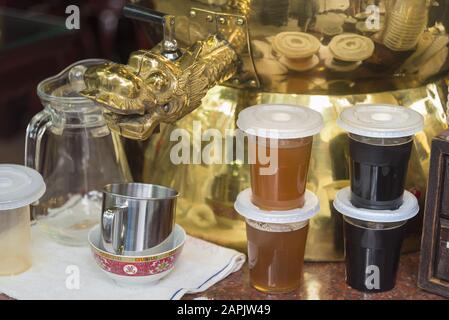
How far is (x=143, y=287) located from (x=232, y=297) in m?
0.10

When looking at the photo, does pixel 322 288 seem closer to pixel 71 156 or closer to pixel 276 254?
pixel 276 254

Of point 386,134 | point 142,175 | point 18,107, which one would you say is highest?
point 386,134

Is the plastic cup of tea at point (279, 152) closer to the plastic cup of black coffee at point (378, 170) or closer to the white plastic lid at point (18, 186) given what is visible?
the plastic cup of black coffee at point (378, 170)

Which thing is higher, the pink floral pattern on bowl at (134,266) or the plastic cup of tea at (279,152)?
the plastic cup of tea at (279,152)

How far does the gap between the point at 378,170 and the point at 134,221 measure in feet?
0.85

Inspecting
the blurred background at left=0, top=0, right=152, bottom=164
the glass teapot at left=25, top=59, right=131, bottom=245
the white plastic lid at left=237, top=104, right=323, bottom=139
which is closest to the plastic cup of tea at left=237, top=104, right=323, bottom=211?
the white plastic lid at left=237, top=104, right=323, bottom=139

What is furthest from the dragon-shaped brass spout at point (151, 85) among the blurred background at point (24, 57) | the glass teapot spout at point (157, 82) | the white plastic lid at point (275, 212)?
the blurred background at point (24, 57)

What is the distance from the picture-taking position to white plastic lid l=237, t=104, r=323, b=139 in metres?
1.03

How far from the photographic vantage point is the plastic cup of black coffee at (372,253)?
3.54 feet

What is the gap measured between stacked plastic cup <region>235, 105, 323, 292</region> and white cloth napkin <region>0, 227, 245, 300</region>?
0.18ft

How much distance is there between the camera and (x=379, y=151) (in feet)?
3.42

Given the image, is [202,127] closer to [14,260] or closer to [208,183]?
[208,183]

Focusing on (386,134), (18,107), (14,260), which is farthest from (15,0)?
(386,134)

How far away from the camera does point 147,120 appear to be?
1.02 meters
